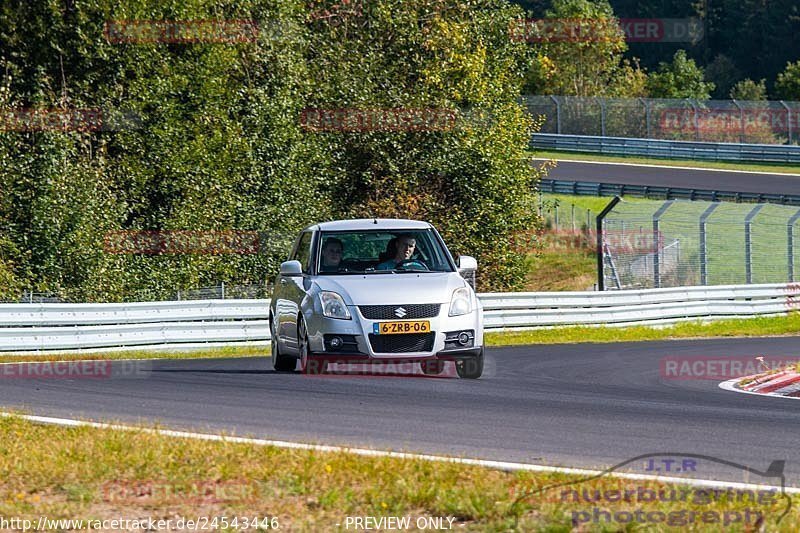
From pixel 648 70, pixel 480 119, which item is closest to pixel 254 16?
pixel 480 119

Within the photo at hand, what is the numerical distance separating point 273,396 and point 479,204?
2531 cm

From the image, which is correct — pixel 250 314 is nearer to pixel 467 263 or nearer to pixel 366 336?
pixel 467 263

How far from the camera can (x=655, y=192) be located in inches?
1930

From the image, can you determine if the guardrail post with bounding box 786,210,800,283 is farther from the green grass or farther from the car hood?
the green grass

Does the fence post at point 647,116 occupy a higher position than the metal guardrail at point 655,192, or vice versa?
the fence post at point 647,116

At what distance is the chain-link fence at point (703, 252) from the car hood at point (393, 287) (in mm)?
16137

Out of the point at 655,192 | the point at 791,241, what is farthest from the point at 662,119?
the point at 791,241

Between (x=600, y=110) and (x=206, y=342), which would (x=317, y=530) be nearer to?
(x=206, y=342)

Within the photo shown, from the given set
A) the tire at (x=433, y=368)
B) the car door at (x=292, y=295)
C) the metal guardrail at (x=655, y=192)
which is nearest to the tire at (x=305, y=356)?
the car door at (x=292, y=295)

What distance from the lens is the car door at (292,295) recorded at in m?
14.2

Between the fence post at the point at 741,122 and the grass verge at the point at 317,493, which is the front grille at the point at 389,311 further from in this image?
the fence post at the point at 741,122

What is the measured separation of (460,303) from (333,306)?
135cm

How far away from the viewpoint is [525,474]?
7477 mm

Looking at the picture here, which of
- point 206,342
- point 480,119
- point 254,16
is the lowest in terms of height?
point 206,342
